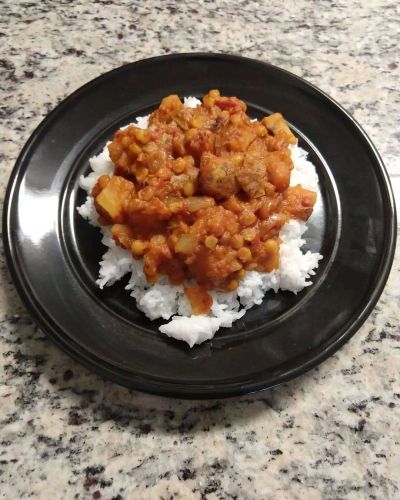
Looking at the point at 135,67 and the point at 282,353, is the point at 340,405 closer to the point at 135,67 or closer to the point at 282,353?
the point at 282,353

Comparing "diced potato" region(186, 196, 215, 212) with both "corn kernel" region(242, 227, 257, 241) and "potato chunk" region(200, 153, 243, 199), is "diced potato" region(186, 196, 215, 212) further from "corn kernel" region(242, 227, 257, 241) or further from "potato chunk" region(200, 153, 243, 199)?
"corn kernel" region(242, 227, 257, 241)

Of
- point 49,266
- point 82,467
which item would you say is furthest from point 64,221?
point 82,467

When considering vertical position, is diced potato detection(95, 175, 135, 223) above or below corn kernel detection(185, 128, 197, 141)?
below

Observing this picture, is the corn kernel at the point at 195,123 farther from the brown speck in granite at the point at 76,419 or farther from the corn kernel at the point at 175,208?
the brown speck in granite at the point at 76,419

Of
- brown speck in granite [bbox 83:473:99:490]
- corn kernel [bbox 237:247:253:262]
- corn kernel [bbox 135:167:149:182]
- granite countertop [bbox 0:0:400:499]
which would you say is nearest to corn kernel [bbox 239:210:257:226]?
corn kernel [bbox 237:247:253:262]

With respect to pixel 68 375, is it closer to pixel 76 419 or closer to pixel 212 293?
pixel 76 419
